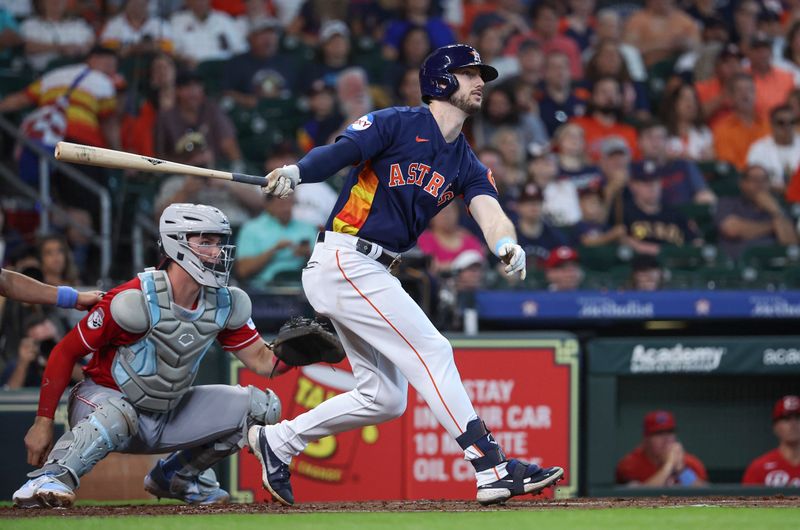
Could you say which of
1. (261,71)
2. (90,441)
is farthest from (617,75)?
(90,441)

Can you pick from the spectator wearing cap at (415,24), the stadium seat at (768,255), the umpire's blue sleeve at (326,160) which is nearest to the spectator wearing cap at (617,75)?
the spectator wearing cap at (415,24)

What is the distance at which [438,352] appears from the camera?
15.2 ft

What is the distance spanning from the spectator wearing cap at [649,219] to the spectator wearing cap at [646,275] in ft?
2.97

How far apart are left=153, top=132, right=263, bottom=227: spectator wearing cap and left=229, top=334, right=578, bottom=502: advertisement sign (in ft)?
6.05

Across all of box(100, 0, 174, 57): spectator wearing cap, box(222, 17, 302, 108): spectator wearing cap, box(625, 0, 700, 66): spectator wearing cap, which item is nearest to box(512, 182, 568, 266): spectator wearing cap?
box(222, 17, 302, 108): spectator wearing cap

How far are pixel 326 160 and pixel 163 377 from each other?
1162mm

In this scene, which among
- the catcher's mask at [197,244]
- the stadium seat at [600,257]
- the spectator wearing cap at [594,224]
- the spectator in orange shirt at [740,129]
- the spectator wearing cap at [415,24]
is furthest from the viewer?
the spectator in orange shirt at [740,129]

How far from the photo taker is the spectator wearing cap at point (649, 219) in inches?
367

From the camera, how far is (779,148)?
10.5 meters

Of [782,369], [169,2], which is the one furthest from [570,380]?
[169,2]

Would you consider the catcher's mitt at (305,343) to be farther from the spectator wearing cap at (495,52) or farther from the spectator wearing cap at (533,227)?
the spectator wearing cap at (495,52)

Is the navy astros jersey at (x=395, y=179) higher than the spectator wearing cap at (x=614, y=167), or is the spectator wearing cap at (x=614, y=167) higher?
the spectator wearing cap at (x=614, y=167)

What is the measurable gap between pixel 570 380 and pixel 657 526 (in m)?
2.84

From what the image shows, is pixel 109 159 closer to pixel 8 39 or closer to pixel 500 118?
pixel 8 39
